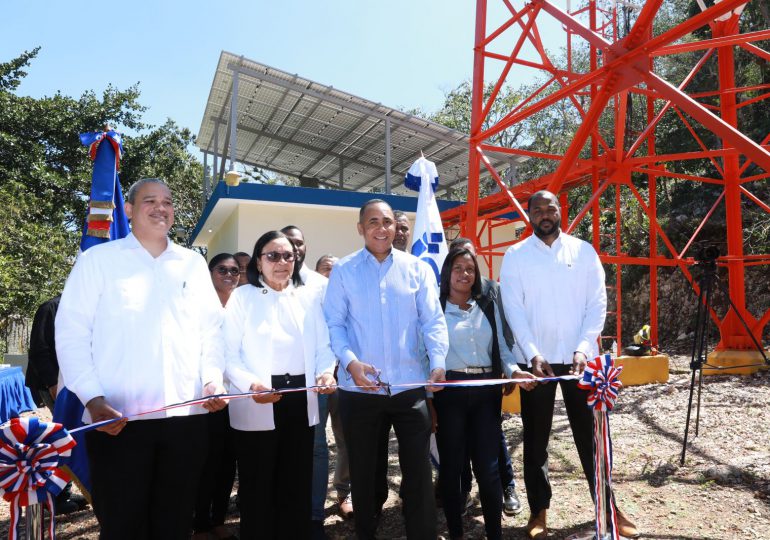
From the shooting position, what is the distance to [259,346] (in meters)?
2.99

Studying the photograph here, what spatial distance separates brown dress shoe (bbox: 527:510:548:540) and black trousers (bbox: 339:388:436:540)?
3.07 feet

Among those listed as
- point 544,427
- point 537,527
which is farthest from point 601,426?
point 537,527

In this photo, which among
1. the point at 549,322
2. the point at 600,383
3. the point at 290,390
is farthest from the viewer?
the point at 549,322

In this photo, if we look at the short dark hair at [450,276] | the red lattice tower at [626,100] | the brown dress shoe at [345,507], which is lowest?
the brown dress shoe at [345,507]

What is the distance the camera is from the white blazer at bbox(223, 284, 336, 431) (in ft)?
9.51

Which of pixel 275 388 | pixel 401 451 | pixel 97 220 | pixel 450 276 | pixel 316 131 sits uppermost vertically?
pixel 316 131

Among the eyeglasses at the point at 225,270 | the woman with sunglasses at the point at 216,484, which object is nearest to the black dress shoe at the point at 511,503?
the woman with sunglasses at the point at 216,484

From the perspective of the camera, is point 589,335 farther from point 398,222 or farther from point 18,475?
point 18,475

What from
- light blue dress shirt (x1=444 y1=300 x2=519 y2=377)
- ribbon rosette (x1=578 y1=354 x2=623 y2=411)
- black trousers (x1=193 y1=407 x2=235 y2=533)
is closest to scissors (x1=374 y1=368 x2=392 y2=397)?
light blue dress shirt (x1=444 y1=300 x2=519 y2=377)

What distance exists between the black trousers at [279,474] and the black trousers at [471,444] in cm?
77

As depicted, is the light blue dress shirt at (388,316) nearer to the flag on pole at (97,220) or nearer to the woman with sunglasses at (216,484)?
the woman with sunglasses at (216,484)

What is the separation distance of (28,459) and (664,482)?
425 cm

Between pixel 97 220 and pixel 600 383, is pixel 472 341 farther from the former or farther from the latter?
pixel 97 220

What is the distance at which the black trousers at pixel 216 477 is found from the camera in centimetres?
359
